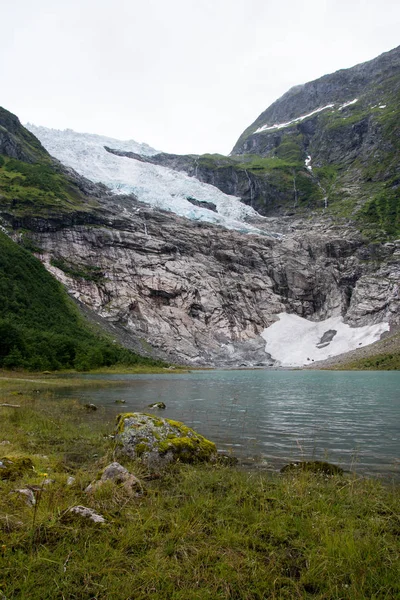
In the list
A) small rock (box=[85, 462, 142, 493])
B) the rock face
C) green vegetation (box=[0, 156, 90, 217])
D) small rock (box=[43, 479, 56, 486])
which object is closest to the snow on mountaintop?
the rock face

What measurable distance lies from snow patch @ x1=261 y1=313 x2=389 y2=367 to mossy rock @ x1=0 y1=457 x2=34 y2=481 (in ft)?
365

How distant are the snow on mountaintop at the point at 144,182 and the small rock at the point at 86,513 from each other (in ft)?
514

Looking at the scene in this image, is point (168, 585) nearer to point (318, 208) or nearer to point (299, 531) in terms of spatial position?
point (299, 531)

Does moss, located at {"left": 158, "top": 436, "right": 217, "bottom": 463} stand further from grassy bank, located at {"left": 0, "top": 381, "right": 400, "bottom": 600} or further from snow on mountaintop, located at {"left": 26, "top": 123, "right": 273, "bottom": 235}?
snow on mountaintop, located at {"left": 26, "top": 123, "right": 273, "bottom": 235}

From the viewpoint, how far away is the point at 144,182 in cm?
17575

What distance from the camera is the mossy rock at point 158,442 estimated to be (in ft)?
31.2

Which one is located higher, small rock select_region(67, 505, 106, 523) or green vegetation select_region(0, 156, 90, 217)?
green vegetation select_region(0, 156, 90, 217)

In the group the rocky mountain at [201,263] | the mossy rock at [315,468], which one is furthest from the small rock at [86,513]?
the rocky mountain at [201,263]

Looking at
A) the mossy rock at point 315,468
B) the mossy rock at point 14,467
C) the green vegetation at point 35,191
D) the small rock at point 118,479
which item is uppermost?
the green vegetation at point 35,191

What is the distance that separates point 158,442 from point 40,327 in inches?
2482

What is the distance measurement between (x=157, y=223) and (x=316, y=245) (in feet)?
208

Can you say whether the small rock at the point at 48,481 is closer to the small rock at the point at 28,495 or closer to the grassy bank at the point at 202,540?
the grassy bank at the point at 202,540

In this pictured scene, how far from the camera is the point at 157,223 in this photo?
456 ft

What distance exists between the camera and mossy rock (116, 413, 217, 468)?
31.2 ft
